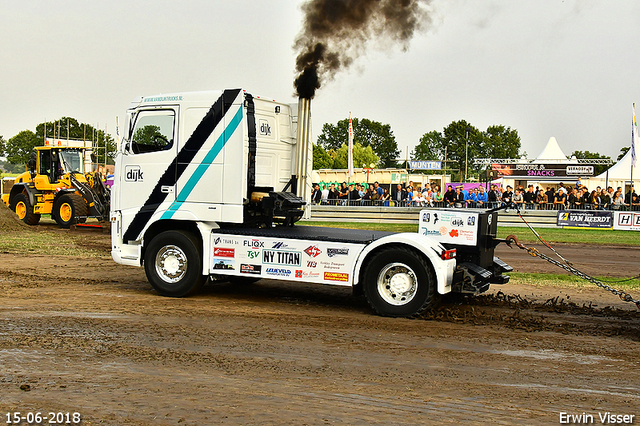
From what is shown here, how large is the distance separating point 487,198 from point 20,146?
81.2 metres

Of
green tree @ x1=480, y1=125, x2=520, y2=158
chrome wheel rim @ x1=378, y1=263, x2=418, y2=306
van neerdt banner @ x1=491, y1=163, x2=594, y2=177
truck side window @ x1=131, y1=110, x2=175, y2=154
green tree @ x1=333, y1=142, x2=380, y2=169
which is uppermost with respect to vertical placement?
green tree @ x1=480, y1=125, x2=520, y2=158

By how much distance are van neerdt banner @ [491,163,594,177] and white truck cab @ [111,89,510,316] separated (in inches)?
2227

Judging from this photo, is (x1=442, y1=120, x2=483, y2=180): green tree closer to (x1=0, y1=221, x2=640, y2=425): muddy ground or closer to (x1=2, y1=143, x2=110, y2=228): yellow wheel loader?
(x1=2, y1=143, x2=110, y2=228): yellow wheel loader

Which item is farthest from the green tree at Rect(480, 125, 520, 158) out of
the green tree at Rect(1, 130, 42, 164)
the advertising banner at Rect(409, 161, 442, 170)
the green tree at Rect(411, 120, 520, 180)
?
the green tree at Rect(1, 130, 42, 164)

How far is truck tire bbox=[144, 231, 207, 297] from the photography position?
9195mm

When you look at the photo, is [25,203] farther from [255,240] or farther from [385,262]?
[385,262]

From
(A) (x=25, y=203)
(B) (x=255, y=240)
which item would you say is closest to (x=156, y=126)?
(B) (x=255, y=240)

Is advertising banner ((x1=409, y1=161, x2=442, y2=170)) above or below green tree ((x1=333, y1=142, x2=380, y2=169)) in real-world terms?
below

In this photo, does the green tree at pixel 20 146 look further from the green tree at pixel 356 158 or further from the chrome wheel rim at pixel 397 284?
the chrome wheel rim at pixel 397 284

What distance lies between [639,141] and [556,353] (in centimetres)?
4624

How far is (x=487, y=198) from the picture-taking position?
25547 mm

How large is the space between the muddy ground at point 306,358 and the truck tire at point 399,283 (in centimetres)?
23

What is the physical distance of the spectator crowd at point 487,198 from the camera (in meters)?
25.5

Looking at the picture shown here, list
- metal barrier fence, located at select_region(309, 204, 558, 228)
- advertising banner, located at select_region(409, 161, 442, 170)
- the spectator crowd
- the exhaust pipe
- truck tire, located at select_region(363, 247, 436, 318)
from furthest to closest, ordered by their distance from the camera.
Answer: advertising banner, located at select_region(409, 161, 442, 170), metal barrier fence, located at select_region(309, 204, 558, 228), the spectator crowd, the exhaust pipe, truck tire, located at select_region(363, 247, 436, 318)
